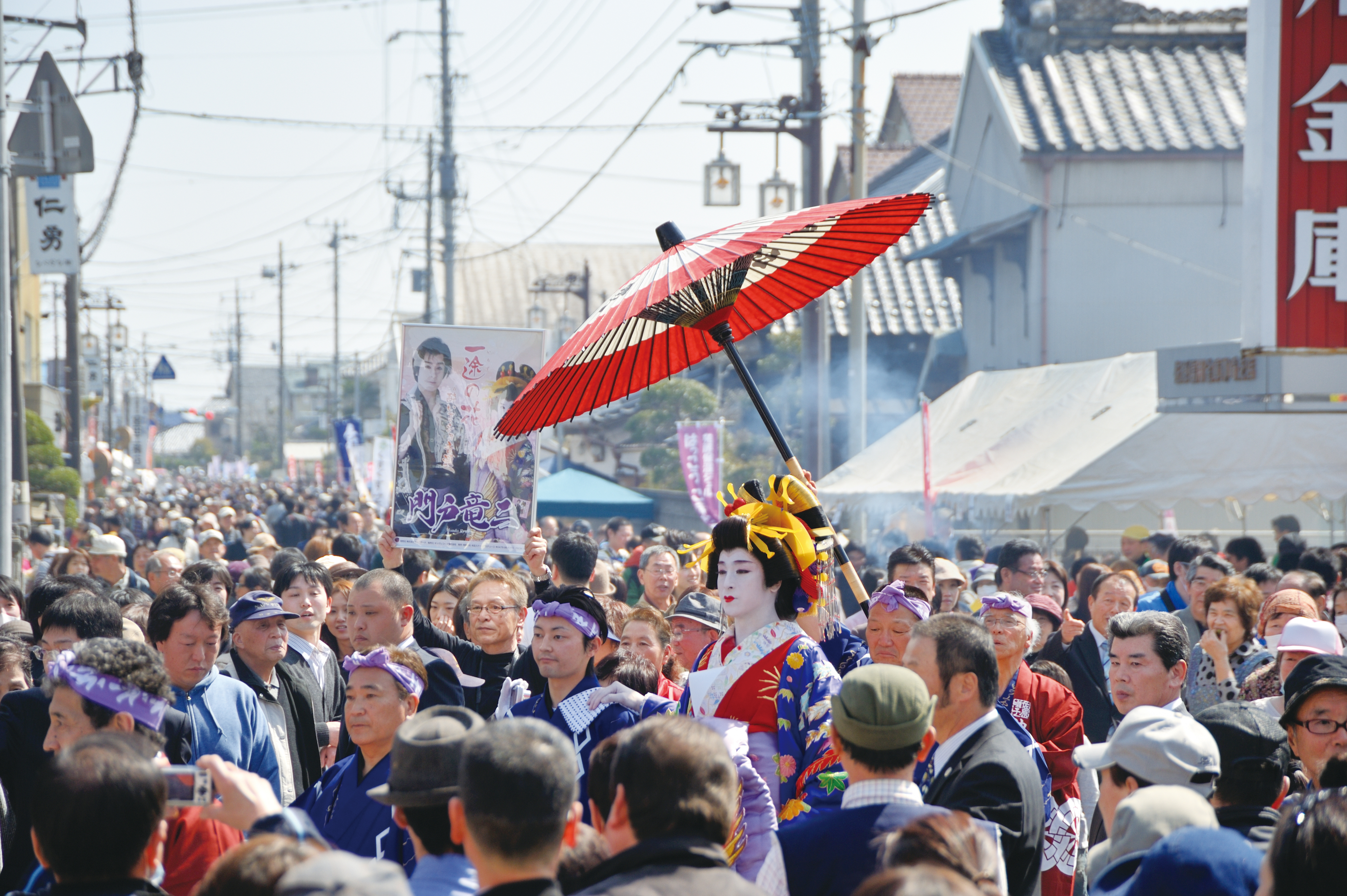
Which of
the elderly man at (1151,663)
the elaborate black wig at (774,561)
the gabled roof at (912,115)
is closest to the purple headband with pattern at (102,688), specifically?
the elaborate black wig at (774,561)

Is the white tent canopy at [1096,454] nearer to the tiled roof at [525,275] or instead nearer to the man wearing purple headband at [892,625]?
the man wearing purple headband at [892,625]

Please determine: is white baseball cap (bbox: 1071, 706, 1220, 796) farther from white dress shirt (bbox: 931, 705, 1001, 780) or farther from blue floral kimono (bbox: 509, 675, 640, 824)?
blue floral kimono (bbox: 509, 675, 640, 824)

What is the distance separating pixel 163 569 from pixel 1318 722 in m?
8.15

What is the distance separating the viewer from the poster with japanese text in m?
7.88

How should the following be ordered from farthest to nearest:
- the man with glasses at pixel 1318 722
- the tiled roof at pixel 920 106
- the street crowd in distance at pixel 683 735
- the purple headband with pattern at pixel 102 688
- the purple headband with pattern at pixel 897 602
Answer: the tiled roof at pixel 920 106, the purple headband with pattern at pixel 897 602, the man with glasses at pixel 1318 722, the purple headband with pattern at pixel 102 688, the street crowd in distance at pixel 683 735

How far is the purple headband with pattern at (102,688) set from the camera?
3.63 m

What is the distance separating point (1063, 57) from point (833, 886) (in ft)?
71.7

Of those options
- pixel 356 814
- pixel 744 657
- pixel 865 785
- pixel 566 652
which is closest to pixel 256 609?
pixel 566 652

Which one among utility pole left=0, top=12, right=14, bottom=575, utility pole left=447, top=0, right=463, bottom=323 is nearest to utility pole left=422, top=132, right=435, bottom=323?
utility pole left=447, top=0, right=463, bottom=323

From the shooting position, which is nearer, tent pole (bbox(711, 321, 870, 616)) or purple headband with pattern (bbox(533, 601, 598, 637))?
tent pole (bbox(711, 321, 870, 616))

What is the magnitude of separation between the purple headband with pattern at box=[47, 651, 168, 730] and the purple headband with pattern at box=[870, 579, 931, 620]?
3.29m

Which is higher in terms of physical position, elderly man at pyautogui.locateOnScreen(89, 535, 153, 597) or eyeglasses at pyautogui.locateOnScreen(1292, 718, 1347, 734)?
eyeglasses at pyautogui.locateOnScreen(1292, 718, 1347, 734)

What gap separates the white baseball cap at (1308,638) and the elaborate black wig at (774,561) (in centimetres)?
237

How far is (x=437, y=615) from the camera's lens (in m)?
→ 8.05
